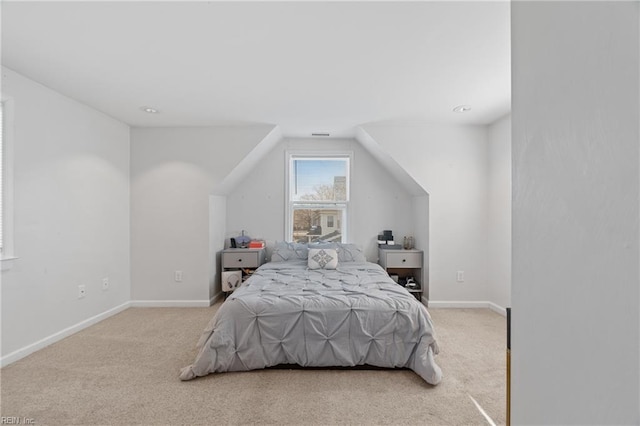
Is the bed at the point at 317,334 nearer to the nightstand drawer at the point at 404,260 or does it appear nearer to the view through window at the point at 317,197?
the nightstand drawer at the point at 404,260

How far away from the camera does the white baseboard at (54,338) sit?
2.54 meters

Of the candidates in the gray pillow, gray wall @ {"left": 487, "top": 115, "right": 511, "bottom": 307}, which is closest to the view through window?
the gray pillow

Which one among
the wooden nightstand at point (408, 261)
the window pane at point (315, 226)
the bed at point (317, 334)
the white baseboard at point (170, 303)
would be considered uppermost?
the window pane at point (315, 226)

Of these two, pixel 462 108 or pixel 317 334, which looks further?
pixel 462 108

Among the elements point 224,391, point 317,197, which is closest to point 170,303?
point 224,391

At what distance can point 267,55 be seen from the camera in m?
2.28

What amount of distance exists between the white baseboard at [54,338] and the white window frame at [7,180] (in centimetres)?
73

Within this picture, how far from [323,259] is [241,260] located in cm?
121

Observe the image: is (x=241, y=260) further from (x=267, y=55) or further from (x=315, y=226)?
(x=267, y=55)

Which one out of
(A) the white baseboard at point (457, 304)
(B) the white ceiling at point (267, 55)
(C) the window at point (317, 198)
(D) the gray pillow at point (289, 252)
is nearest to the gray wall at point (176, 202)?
(B) the white ceiling at point (267, 55)

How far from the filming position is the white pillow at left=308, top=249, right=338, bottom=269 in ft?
12.6

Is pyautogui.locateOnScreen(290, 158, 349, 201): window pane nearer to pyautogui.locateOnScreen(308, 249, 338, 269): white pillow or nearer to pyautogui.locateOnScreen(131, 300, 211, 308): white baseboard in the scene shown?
pyautogui.locateOnScreen(308, 249, 338, 269): white pillow

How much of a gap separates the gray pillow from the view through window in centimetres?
45

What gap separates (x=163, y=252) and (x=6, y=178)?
1.88m
